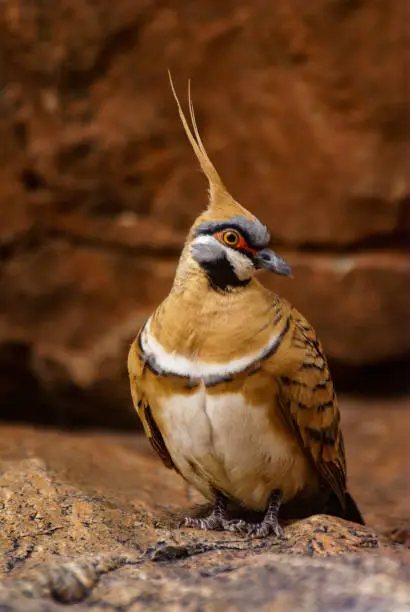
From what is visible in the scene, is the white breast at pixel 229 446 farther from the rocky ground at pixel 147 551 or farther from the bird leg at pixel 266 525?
the rocky ground at pixel 147 551

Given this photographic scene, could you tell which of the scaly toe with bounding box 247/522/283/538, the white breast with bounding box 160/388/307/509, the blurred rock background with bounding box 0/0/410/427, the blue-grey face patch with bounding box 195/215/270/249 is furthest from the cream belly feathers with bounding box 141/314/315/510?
the blurred rock background with bounding box 0/0/410/427

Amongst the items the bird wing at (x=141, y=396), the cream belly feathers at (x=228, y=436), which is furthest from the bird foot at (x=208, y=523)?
the bird wing at (x=141, y=396)

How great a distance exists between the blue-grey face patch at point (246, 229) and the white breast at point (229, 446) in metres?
0.59

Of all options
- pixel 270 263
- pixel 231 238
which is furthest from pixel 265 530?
pixel 231 238

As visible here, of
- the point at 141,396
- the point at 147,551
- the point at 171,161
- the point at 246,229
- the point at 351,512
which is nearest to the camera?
the point at 147,551

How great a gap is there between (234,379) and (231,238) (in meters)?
0.54

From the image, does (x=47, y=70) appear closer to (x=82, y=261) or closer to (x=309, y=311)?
(x=82, y=261)

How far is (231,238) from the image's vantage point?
Result: 9.66 feet

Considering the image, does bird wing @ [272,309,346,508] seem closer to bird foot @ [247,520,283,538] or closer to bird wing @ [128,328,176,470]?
bird foot @ [247,520,283,538]

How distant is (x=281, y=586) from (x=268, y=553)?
0.35 metres

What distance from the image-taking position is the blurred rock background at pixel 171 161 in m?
5.52

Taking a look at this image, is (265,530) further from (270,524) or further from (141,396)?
(141,396)

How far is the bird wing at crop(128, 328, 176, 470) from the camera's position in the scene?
118 inches

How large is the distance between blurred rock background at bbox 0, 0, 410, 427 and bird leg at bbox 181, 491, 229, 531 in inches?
113
